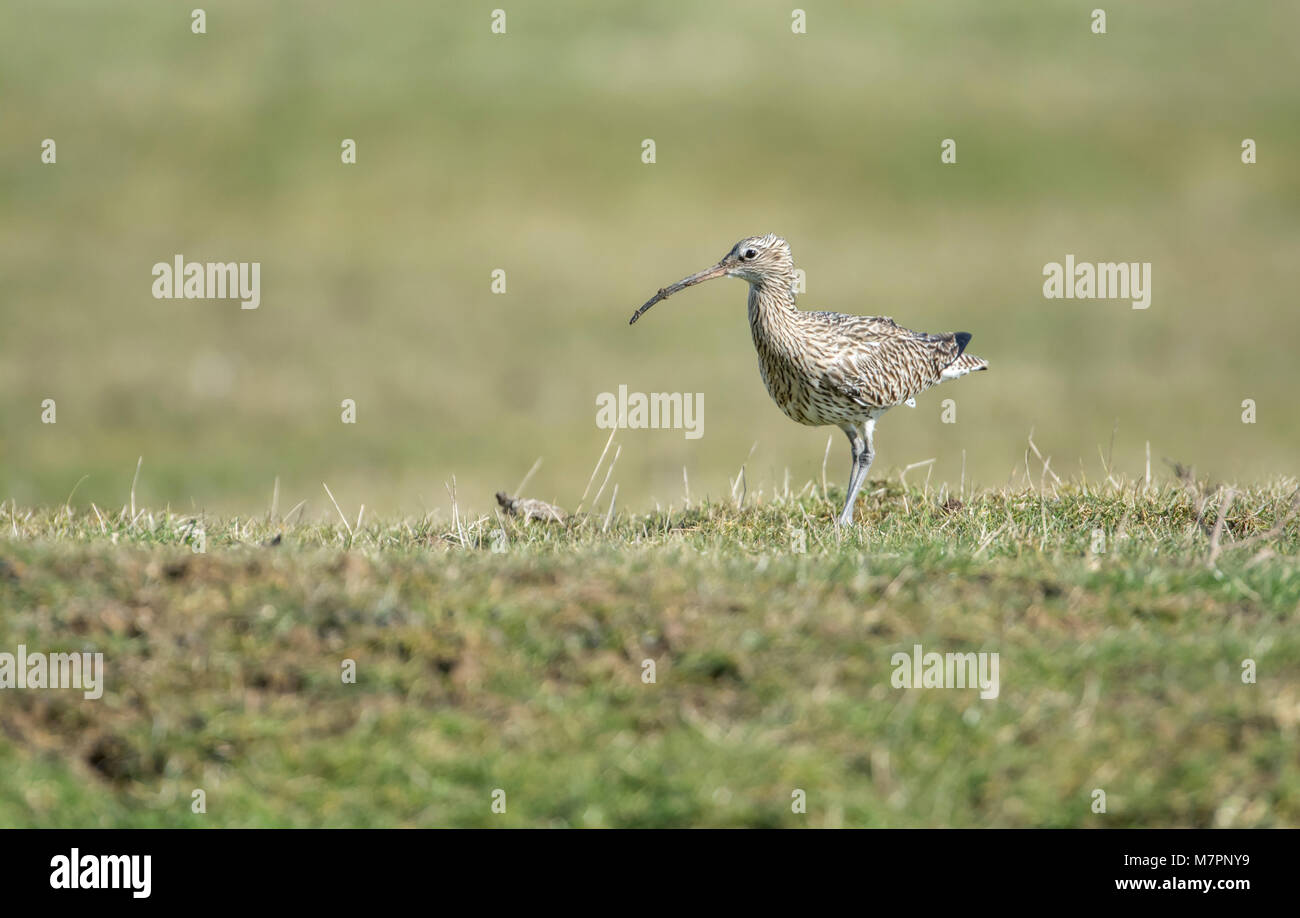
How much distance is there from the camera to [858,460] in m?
12.4

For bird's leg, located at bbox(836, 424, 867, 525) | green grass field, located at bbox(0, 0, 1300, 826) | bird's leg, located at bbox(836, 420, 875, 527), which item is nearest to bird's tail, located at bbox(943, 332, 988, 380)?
green grass field, located at bbox(0, 0, 1300, 826)

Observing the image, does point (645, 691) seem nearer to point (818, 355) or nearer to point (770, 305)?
point (818, 355)

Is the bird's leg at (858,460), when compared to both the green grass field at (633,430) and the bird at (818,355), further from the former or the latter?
the green grass field at (633,430)

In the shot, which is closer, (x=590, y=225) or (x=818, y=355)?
(x=818, y=355)

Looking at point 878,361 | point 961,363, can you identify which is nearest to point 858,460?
point 878,361

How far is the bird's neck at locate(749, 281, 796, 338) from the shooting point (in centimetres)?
1245

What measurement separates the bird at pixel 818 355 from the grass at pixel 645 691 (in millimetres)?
3411

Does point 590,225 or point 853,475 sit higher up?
point 590,225

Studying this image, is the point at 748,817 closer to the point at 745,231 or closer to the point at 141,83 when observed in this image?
the point at 745,231

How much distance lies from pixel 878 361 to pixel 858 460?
2.83ft

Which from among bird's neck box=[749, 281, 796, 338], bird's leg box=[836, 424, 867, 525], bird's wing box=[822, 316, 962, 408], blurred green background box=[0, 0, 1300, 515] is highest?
blurred green background box=[0, 0, 1300, 515]

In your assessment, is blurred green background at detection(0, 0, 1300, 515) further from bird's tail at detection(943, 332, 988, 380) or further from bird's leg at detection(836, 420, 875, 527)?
bird's leg at detection(836, 420, 875, 527)

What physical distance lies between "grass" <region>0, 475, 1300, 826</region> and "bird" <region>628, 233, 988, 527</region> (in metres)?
3.41

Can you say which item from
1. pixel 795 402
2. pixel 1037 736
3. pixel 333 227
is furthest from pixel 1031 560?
pixel 333 227
